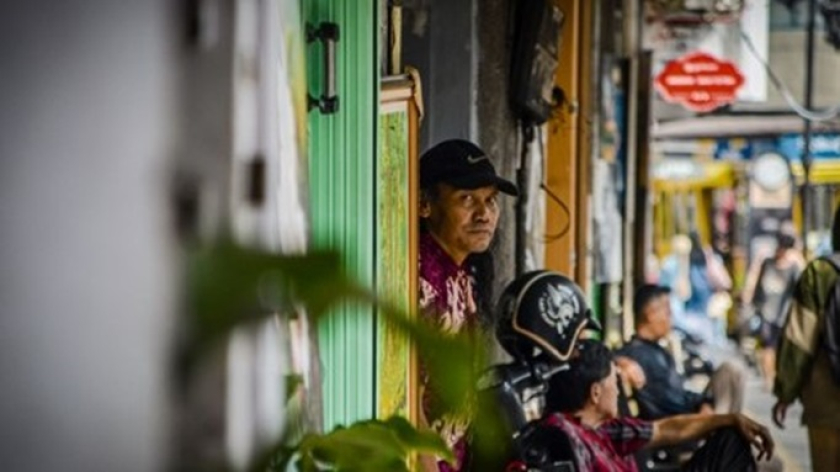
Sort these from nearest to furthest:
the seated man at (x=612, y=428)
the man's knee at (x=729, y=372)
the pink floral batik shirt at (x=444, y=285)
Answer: the pink floral batik shirt at (x=444, y=285) < the seated man at (x=612, y=428) < the man's knee at (x=729, y=372)

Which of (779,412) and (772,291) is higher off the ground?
(779,412)

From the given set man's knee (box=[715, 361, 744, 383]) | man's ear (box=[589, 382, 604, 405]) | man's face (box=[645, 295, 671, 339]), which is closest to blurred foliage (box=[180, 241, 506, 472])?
man's ear (box=[589, 382, 604, 405])

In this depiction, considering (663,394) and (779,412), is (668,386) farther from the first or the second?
(779,412)

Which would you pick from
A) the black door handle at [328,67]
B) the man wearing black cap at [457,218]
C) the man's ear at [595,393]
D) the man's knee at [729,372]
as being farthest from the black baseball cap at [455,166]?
the man's knee at [729,372]

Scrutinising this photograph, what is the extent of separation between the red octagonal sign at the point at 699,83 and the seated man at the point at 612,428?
1399cm

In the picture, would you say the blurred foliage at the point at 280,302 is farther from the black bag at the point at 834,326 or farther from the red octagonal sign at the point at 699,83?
the red octagonal sign at the point at 699,83

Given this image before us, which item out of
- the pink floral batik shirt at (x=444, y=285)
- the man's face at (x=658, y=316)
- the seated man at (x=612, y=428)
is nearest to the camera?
the pink floral batik shirt at (x=444, y=285)

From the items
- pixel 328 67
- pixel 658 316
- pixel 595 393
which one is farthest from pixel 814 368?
pixel 328 67

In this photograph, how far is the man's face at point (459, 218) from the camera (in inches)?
217

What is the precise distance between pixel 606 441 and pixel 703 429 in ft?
2.43

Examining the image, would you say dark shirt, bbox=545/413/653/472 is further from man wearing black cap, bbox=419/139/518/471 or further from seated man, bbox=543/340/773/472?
man wearing black cap, bbox=419/139/518/471

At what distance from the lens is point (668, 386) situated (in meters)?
9.25

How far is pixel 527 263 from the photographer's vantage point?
739cm

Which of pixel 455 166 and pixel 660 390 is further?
pixel 660 390
